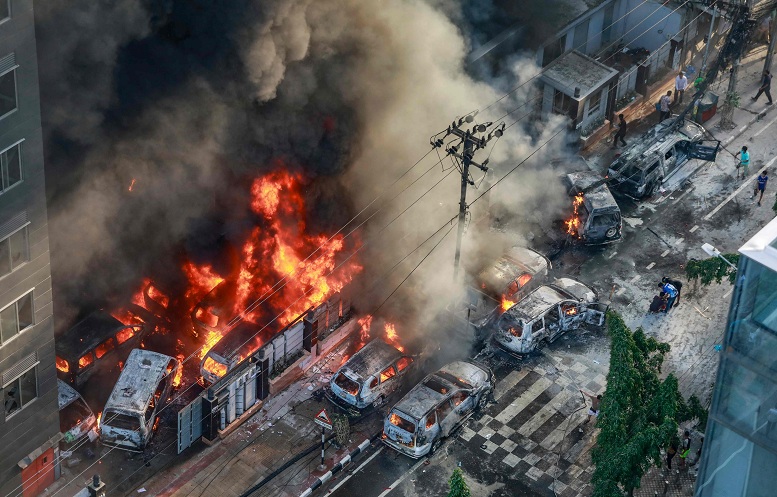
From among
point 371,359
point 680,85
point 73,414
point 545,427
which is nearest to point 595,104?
point 680,85

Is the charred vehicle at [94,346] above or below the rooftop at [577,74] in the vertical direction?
below

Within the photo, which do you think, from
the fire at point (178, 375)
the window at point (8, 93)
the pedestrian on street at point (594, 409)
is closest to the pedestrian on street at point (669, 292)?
the pedestrian on street at point (594, 409)

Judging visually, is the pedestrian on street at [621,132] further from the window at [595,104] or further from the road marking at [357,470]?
the road marking at [357,470]

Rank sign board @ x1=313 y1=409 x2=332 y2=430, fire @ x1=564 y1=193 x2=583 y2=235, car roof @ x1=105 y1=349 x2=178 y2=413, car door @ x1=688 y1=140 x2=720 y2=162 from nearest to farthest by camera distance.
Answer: sign board @ x1=313 y1=409 x2=332 y2=430
car roof @ x1=105 y1=349 x2=178 y2=413
fire @ x1=564 y1=193 x2=583 y2=235
car door @ x1=688 y1=140 x2=720 y2=162

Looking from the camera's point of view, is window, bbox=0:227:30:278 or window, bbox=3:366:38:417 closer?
window, bbox=0:227:30:278

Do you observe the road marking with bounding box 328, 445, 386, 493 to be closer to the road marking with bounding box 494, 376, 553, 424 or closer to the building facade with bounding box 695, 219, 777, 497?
the road marking with bounding box 494, 376, 553, 424

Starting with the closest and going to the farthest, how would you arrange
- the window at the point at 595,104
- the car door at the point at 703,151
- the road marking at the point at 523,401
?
the road marking at the point at 523,401 → the car door at the point at 703,151 → the window at the point at 595,104

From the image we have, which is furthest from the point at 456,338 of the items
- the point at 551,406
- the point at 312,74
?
the point at 312,74

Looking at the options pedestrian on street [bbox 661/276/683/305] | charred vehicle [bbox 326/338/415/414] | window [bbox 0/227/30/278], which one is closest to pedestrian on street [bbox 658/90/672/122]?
pedestrian on street [bbox 661/276/683/305]
